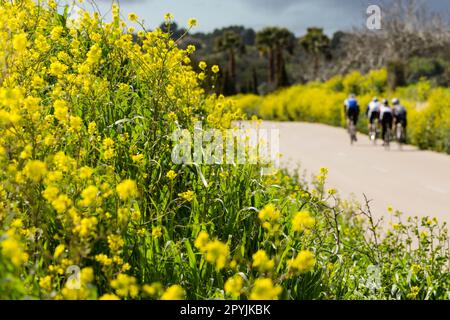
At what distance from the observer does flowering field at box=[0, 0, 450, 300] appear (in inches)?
101

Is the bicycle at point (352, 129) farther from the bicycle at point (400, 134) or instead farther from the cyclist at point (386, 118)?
the cyclist at point (386, 118)

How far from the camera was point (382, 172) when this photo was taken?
1337cm

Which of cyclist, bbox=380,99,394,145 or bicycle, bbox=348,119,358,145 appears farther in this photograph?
bicycle, bbox=348,119,358,145

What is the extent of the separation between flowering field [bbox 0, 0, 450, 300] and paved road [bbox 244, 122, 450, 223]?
3625 mm

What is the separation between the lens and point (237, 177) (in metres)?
4.86

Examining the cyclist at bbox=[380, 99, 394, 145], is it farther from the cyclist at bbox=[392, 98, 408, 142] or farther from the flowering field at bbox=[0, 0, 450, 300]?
the flowering field at bbox=[0, 0, 450, 300]

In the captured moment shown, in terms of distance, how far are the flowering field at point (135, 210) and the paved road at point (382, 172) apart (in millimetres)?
3625

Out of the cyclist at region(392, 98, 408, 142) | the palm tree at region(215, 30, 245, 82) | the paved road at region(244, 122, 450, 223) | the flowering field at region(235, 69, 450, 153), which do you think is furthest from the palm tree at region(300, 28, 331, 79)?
the cyclist at region(392, 98, 408, 142)

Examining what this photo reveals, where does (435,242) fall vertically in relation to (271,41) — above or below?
below

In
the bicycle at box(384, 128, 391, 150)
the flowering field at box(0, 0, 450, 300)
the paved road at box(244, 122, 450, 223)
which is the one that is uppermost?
the flowering field at box(0, 0, 450, 300)

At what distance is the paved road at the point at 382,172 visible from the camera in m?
10.0
